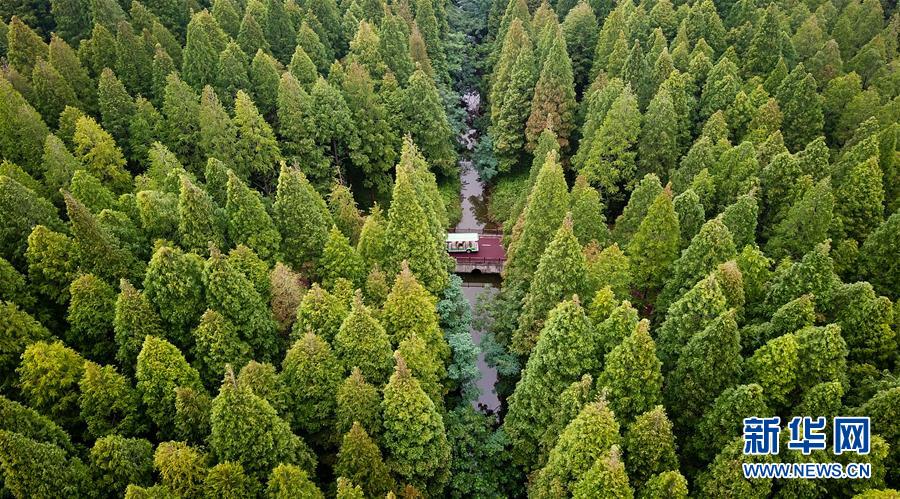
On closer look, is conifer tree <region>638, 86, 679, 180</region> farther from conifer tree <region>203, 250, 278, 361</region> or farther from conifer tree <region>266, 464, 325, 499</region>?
conifer tree <region>266, 464, 325, 499</region>

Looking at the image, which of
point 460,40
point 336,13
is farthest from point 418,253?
point 460,40

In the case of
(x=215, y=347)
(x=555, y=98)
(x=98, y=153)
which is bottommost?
(x=215, y=347)

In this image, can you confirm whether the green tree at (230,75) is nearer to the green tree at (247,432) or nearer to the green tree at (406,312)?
the green tree at (406,312)

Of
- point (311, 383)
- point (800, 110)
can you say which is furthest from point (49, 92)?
point (800, 110)

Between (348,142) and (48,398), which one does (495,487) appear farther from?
(348,142)

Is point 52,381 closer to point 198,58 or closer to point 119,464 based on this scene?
point 119,464

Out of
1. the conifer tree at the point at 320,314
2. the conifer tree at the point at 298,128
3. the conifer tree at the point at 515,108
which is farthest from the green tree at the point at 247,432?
the conifer tree at the point at 515,108
